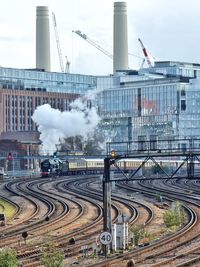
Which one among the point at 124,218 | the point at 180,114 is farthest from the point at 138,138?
the point at 124,218

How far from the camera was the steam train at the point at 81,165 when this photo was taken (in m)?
114

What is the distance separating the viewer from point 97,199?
7162 centimetres

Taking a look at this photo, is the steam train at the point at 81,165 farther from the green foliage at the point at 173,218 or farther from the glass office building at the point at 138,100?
the green foliage at the point at 173,218

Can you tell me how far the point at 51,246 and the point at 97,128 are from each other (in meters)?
139

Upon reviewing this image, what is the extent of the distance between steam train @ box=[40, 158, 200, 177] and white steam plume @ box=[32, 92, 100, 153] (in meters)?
32.8

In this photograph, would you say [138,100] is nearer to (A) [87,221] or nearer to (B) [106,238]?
(A) [87,221]

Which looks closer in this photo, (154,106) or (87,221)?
(87,221)

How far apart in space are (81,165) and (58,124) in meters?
39.0

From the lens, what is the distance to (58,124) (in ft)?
530

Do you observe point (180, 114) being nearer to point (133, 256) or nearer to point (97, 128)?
point (97, 128)

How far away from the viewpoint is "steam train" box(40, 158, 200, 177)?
114125 mm

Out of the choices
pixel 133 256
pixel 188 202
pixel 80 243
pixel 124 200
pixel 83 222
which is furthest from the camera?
pixel 124 200

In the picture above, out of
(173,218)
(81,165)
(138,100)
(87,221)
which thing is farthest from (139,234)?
(138,100)

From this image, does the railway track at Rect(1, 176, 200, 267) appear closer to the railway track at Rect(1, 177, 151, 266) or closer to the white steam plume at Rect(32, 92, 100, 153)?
the railway track at Rect(1, 177, 151, 266)
